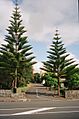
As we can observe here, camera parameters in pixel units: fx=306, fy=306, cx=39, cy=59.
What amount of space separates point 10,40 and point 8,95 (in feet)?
30.6

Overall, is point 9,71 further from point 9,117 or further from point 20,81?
point 9,117

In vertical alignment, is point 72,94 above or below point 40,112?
above

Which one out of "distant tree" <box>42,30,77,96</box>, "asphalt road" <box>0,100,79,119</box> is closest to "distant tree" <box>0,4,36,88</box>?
"distant tree" <box>42,30,77,96</box>

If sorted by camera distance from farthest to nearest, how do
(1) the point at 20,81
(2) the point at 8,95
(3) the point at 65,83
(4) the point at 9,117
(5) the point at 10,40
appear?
(3) the point at 65,83 < (1) the point at 20,81 < (5) the point at 10,40 < (2) the point at 8,95 < (4) the point at 9,117

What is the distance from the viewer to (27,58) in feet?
113

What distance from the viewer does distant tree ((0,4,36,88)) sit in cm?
3344

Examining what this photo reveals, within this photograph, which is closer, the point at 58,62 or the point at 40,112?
the point at 40,112

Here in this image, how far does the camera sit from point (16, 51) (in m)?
34.2

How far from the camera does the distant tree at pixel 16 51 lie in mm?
33438

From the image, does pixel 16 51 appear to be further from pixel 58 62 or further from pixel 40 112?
pixel 40 112

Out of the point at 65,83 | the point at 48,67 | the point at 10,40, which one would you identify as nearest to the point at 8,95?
the point at 48,67

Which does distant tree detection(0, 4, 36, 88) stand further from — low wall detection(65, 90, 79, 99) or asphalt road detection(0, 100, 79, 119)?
asphalt road detection(0, 100, 79, 119)

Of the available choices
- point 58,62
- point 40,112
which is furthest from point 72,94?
point 40,112

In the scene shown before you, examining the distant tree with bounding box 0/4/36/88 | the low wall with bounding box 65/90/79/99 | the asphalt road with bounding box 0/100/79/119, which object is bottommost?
the asphalt road with bounding box 0/100/79/119
